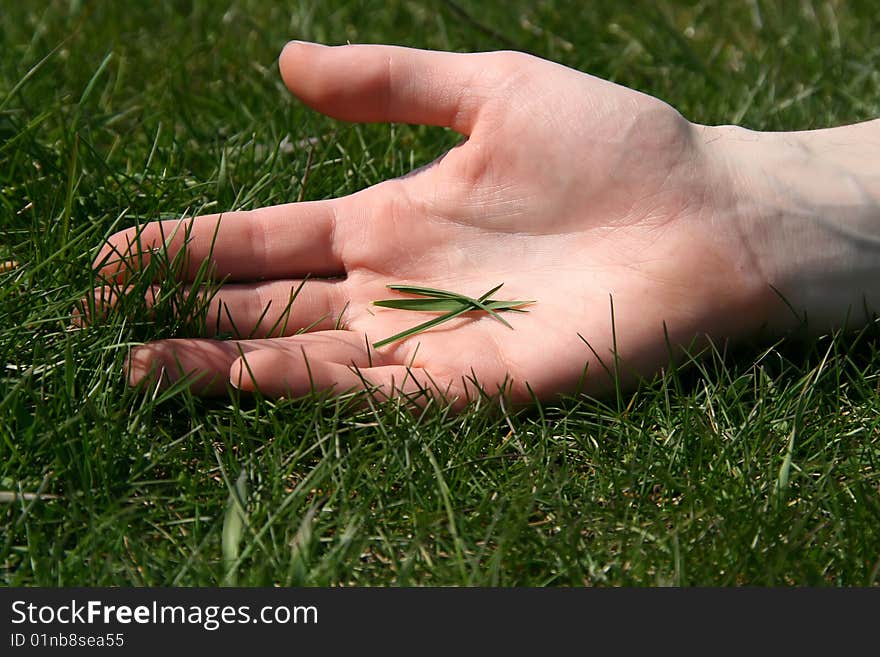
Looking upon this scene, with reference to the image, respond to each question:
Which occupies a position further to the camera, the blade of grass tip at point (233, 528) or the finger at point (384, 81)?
the finger at point (384, 81)

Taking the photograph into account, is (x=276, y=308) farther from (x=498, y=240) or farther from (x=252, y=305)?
(x=498, y=240)

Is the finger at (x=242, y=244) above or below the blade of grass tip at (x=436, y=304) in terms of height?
above

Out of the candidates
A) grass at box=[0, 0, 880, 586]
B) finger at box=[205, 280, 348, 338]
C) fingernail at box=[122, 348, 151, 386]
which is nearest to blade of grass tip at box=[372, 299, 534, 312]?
finger at box=[205, 280, 348, 338]

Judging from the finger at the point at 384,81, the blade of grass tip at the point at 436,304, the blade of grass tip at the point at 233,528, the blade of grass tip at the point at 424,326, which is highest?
the finger at the point at 384,81

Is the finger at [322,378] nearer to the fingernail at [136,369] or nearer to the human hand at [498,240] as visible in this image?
the human hand at [498,240]

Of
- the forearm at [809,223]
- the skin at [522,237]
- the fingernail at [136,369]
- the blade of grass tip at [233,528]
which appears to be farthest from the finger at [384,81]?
the blade of grass tip at [233,528]

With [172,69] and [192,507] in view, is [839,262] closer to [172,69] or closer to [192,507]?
[192,507]

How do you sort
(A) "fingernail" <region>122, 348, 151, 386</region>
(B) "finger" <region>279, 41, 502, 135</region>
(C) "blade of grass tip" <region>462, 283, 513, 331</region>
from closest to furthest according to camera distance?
(A) "fingernail" <region>122, 348, 151, 386</region> < (C) "blade of grass tip" <region>462, 283, 513, 331</region> < (B) "finger" <region>279, 41, 502, 135</region>

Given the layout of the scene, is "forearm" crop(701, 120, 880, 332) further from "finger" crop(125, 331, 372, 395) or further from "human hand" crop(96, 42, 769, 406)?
"finger" crop(125, 331, 372, 395)
